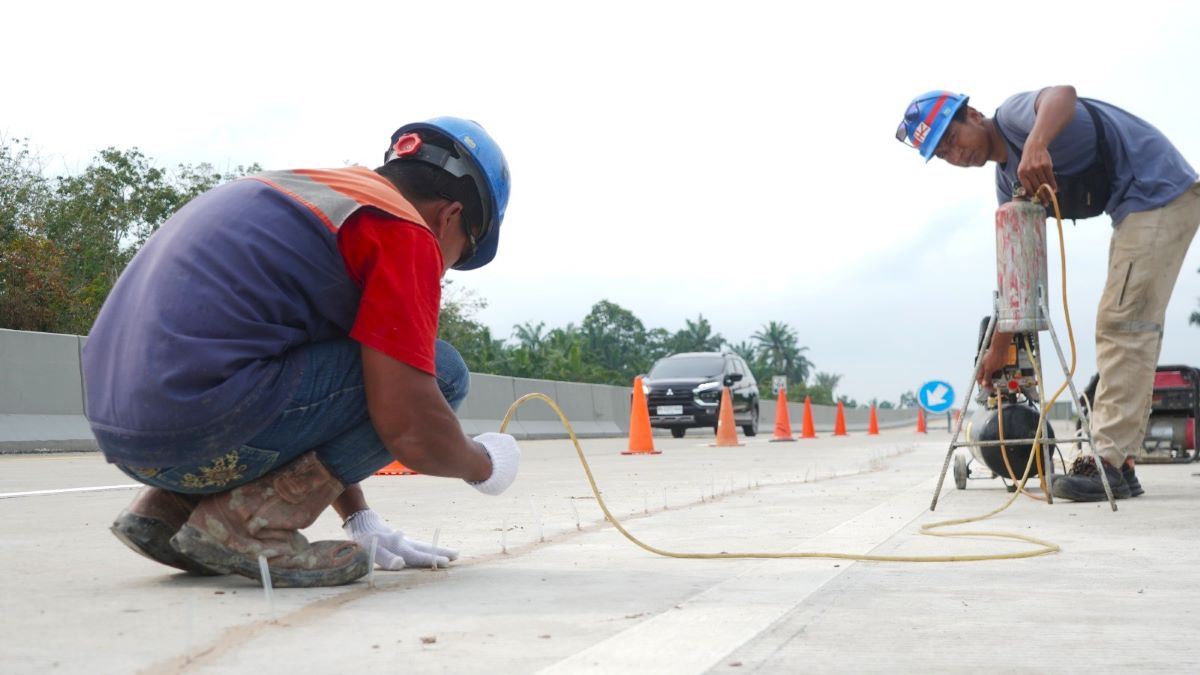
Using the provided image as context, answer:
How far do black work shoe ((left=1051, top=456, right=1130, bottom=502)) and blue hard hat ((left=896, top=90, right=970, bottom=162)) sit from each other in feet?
5.59

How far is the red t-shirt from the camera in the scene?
3016 millimetres

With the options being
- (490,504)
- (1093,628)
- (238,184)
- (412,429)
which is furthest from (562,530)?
(1093,628)

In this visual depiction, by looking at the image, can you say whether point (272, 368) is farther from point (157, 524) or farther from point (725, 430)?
point (725, 430)

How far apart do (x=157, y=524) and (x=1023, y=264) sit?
4178 mm

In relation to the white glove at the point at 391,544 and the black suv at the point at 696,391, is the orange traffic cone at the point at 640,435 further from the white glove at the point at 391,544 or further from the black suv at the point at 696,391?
the white glove at the point at 391,544

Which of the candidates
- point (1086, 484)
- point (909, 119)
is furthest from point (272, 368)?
point (1086, 484)

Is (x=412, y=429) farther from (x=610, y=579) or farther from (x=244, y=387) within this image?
(x=610, y=579)

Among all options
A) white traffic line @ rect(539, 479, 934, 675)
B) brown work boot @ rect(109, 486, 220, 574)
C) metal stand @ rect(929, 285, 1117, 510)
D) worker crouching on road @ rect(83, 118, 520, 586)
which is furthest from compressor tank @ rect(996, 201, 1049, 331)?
brown work boot @ rect(109, 486, 220, 574)

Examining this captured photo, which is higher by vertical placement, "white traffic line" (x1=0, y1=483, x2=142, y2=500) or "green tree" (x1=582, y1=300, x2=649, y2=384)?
"green tree" (x1=582, y1=300, x2=649, y2=384)

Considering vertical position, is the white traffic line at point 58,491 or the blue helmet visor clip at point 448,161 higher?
the blue helmet visor clip at point 448,161

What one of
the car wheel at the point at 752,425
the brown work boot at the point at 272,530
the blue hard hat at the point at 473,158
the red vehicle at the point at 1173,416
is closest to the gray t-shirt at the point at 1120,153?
the blue hard hat at the point at 473,158

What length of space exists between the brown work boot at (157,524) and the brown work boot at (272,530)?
5.8 inches

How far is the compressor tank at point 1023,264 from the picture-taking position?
233 inches

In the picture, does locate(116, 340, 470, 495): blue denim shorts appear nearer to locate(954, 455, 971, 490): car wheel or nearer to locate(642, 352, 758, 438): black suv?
locate(954, 455, 971, 490): car wheel
